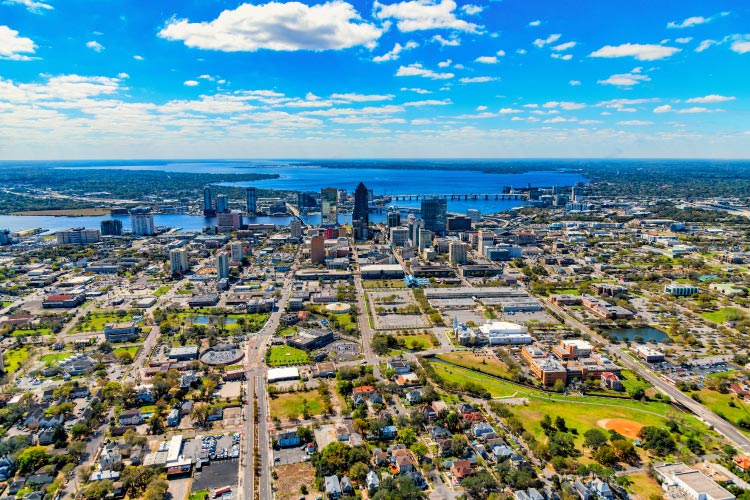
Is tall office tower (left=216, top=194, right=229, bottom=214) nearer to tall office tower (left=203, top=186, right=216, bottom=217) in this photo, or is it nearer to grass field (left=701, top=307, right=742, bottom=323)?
tall office tower (left=203, top=186, right=216, bottom=217)

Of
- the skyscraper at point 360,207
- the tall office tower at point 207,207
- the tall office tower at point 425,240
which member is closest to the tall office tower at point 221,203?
the tall office tower at point 207,207

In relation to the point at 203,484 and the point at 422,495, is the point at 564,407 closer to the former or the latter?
the point at 422,495

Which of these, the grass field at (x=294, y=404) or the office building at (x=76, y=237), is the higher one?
the office building at (x=76, y=237)

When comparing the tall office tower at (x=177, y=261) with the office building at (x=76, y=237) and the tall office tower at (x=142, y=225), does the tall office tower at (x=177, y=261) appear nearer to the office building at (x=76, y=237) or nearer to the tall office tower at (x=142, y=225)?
the office building at (x=76, y=237)

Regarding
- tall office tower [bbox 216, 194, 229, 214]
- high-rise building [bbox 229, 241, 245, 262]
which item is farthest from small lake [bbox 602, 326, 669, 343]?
tall office tower [bbox 216, 194, 229, 214]

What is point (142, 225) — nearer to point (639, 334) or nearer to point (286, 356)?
point (286, 356)

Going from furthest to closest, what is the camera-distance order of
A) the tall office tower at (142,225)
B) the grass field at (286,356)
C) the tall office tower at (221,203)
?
1. the tall office tower at (221,203)
2. the tall office tower at (142,225)
3. the grass field at (286,356)

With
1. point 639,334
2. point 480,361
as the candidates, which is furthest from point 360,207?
point 480,361
